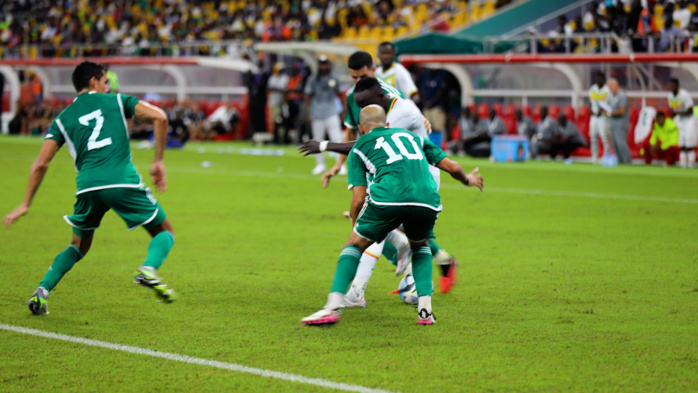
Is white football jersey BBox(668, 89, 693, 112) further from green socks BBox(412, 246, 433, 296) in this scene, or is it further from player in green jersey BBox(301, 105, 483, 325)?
green socks BBox(412, 246, 433, 296)

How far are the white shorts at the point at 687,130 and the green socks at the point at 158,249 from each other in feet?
51.7

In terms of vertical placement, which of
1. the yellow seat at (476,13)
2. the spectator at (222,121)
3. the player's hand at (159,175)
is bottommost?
the spectator at (222,121)

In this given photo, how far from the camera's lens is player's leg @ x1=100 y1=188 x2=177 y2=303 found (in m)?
6.79

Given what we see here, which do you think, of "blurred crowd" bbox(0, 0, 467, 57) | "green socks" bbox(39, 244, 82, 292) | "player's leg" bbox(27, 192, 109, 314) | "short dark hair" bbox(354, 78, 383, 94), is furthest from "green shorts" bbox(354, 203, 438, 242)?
"blurred crowd" bbox(0, 0, 467, 57)

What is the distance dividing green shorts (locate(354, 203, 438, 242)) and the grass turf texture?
0.70m

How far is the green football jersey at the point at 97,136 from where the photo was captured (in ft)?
22.4

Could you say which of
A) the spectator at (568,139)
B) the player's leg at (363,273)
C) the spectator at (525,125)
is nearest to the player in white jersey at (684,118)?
the spectator at (568,139)

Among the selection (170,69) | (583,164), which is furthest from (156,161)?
(170,69)

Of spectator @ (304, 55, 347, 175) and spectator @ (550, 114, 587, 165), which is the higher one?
spectator @ (304, 55, 347, 175)

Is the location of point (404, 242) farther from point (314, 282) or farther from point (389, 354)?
point (389, 354)

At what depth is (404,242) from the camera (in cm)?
762

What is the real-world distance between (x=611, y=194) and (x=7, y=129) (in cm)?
2785

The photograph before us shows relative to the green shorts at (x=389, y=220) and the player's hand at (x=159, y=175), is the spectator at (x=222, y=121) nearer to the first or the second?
the player's hand at (x=159, y=175)

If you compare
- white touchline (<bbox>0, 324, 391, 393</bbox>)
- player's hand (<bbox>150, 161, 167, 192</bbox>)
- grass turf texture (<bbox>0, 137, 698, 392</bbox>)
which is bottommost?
grass turf texture (<bbox>0, 137, 698, 392</bbox>)
